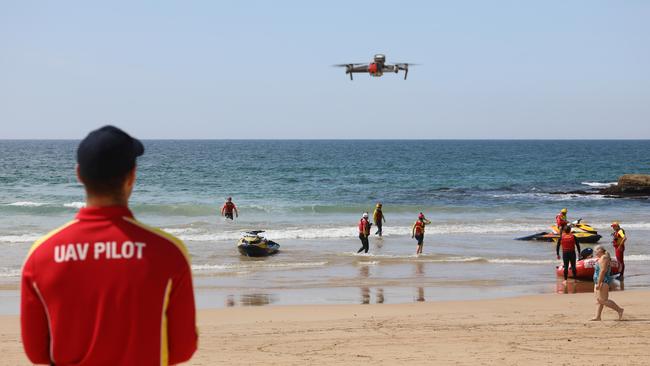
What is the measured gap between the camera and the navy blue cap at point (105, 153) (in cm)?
252

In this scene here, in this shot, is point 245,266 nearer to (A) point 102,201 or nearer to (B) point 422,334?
(B) point 422,334

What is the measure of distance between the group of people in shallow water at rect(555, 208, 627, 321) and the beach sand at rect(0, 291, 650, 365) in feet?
1.14

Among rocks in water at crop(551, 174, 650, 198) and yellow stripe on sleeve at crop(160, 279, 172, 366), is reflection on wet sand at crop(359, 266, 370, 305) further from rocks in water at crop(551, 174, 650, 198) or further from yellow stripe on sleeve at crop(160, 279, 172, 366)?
rocks in water at crop(551, 174, 650, 198)

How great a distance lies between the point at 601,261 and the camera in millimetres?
13133

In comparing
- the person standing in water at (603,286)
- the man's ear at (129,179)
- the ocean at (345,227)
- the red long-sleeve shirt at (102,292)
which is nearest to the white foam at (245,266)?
the ocean at (345,227)

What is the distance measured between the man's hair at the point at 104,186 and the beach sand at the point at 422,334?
7454 millimetres

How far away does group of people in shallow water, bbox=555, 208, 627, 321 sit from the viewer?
43.1 feet

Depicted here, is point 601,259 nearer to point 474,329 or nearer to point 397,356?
point 474,329

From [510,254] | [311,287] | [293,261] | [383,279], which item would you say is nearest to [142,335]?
[311,287]

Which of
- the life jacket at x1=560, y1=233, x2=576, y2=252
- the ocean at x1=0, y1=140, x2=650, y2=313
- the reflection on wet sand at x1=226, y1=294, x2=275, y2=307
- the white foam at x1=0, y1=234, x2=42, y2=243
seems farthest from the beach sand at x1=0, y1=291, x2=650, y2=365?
the white foam at x1=0, y1=234, x2=42, y2=243

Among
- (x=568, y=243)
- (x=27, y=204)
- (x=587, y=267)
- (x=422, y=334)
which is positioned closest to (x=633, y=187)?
(x=587, y=267)

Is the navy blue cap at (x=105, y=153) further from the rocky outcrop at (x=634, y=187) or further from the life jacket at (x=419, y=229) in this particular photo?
the rocky outcrop at (x=634, y=187)

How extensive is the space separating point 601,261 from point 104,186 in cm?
1187

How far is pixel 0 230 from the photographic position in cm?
3206
